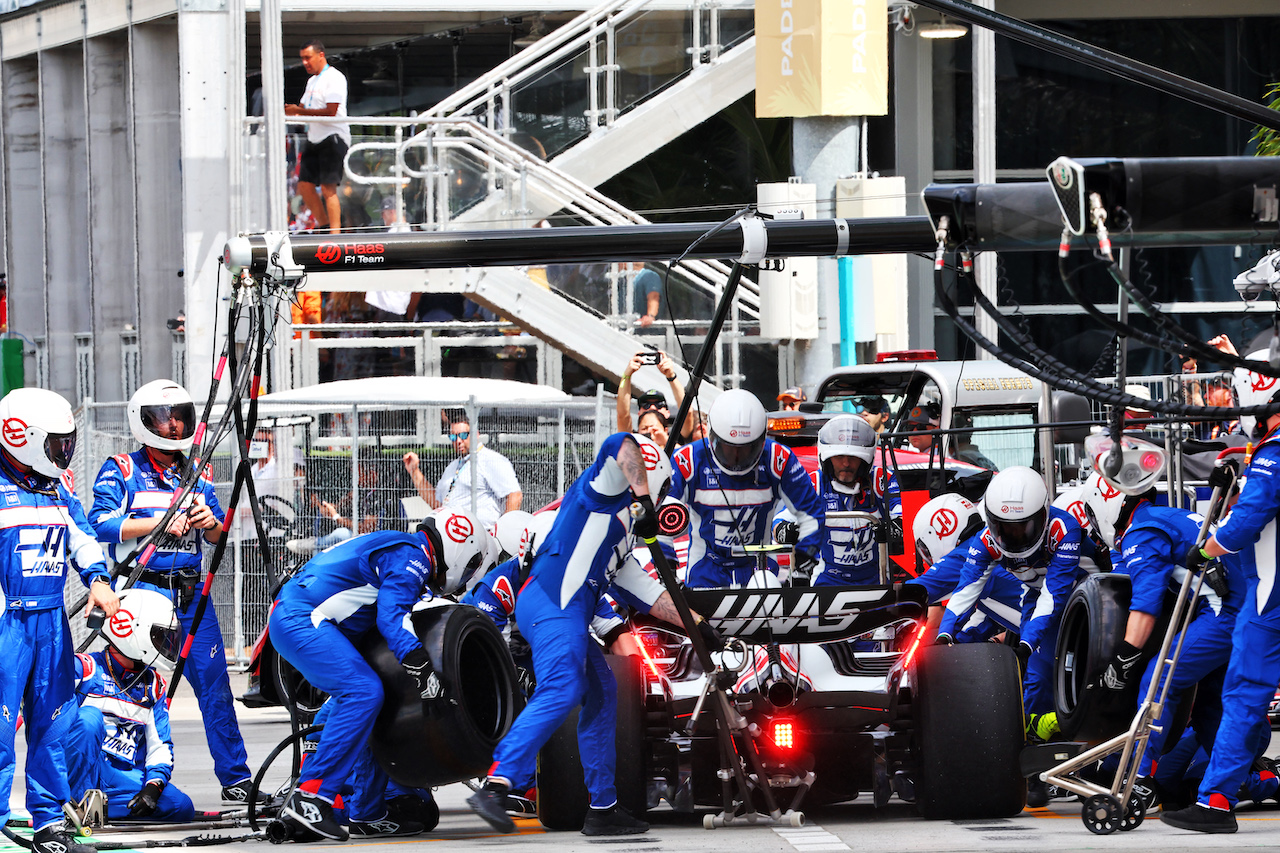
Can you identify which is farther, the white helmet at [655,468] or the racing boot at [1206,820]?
the white helmet at [655,468]

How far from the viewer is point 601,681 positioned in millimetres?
8516

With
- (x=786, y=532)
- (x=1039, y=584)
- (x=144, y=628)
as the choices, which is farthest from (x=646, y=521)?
(x=144, y=628)

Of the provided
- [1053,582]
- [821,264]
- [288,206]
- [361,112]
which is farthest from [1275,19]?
[1053,582]

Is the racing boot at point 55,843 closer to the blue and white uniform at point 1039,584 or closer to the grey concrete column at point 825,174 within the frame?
the blue and white uniform at point 1039,584

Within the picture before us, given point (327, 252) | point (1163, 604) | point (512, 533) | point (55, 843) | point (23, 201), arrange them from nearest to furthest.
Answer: point (55, 843) < point (1163, 604) < point (327, 252) < point (512, 533) < point (23, 201)

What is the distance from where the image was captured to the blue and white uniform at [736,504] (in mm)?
9844

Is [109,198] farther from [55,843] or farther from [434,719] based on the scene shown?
Answer: [55,843]

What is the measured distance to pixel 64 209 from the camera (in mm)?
23781

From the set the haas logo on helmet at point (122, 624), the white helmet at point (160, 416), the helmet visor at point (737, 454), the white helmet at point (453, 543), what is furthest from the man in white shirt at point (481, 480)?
the white helmet at point (453, 543)

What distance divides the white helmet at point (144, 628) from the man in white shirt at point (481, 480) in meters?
4.74

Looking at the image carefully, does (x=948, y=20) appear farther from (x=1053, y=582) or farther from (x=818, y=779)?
(x=818, y=779)

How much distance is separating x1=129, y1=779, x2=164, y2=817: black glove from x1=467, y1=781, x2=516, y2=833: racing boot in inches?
70.1

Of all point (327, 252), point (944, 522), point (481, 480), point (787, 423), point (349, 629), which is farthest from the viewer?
point (481, 480)

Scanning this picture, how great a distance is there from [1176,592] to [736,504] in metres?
2.33
